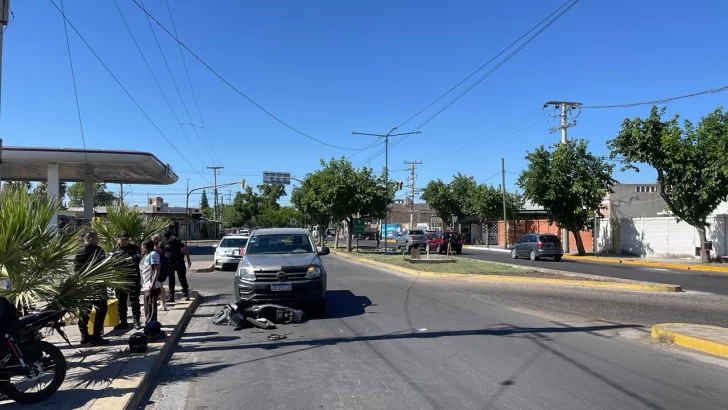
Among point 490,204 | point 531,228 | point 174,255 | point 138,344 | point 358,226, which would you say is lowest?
point 138,344

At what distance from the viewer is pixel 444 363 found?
679 centimetres

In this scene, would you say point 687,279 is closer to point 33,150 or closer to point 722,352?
point 722,352

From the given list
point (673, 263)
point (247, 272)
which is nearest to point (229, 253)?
point (247, 272)

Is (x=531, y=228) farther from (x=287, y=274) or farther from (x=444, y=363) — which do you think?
(x=444, y=363)

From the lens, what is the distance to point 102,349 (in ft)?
23.6

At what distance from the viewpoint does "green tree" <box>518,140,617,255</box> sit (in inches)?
1328

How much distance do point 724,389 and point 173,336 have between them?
731 centimetres

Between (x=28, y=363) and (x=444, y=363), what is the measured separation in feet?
15.2

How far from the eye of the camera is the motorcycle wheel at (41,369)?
502 cm

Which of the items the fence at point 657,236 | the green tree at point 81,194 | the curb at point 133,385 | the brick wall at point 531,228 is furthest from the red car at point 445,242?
the green tree at point 81,194

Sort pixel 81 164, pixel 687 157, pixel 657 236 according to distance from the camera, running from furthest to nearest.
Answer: pixel 657 236 < pixel 81 164 < pixel 687 157

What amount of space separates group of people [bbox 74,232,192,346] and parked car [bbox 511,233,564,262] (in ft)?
75.0

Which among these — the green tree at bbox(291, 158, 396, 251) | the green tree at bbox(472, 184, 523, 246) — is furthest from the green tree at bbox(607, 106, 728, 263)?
the green tree at bbox(472, 184, 523, 246)

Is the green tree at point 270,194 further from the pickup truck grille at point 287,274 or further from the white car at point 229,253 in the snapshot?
the pickup truck grille at point 287,274
